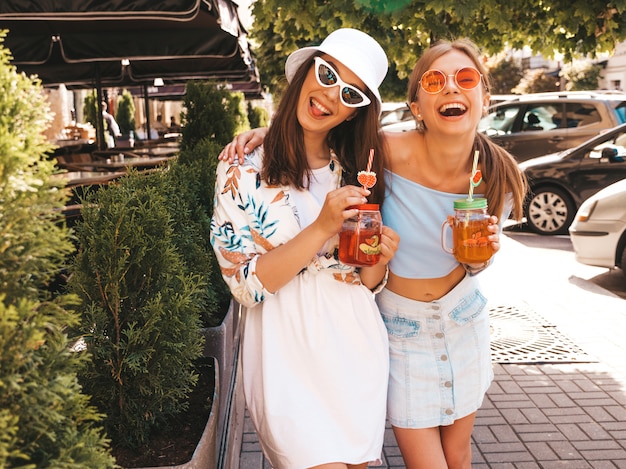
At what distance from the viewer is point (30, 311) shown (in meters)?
1.25

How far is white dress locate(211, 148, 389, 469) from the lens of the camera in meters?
2.30

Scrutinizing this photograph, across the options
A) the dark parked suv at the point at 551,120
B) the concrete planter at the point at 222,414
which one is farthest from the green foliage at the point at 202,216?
the dark parked suv at the point at 551,120

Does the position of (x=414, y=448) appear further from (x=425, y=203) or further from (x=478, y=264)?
(x=425, y=203)

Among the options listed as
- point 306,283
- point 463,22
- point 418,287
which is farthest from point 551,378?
point 306,283

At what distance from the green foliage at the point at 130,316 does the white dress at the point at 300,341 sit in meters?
0.21

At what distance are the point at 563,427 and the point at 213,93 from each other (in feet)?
16.8

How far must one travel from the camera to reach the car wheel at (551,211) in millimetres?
10594

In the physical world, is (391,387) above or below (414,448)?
above

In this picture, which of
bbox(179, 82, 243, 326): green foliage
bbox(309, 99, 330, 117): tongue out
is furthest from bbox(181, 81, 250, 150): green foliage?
bbox(309, 99, 330, 117): tongue out

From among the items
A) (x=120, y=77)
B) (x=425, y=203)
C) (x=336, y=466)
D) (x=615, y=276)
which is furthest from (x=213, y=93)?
(x=336, y=466)

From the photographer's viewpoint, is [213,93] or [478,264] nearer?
[478,264]

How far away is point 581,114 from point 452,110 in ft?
37.1

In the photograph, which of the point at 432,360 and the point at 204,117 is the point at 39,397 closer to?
the point at 432,360

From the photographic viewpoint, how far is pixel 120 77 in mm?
11062
